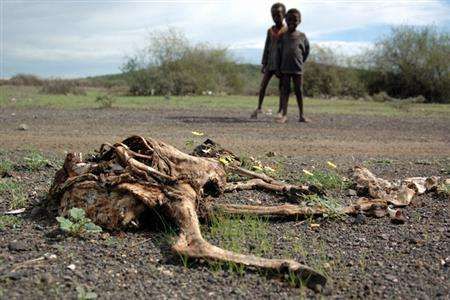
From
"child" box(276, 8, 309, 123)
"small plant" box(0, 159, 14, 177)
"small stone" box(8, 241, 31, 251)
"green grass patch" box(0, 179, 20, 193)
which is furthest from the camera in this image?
"child" box(276, 8, 309, 123)

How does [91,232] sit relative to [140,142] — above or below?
below

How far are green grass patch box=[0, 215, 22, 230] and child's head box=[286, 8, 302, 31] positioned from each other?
27.4 feet

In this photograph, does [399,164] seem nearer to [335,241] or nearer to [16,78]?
[335,241]

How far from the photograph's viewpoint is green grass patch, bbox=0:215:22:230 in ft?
13.0

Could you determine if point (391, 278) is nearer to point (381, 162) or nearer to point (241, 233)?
point (241, 233)

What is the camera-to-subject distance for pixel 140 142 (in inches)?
174

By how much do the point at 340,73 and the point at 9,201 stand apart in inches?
1074

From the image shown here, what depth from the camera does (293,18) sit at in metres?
11.5

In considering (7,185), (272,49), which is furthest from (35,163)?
(272,49)

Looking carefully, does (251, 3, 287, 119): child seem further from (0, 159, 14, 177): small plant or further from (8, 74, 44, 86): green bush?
(8, 74, 44, 86): green bush

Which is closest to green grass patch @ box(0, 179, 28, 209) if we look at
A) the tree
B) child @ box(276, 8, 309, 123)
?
child @ box(276, 8, 309, 123)

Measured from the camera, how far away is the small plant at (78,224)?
12.0 ft

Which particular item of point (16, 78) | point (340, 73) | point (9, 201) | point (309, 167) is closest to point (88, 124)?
point (309, 167)

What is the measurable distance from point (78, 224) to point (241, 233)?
104 cm
